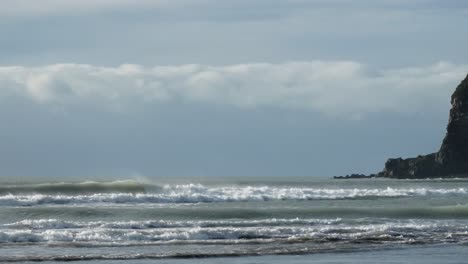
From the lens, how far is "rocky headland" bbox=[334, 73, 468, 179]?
414 feet

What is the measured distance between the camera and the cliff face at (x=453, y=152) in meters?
126

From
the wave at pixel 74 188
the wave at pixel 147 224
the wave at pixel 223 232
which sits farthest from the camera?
A: the wave at pixel 74 188

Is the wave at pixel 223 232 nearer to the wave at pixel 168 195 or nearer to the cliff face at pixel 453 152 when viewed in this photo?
the wave at pixel 168 195

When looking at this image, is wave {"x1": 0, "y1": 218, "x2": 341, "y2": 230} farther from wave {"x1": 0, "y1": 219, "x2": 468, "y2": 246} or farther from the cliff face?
the cliff face

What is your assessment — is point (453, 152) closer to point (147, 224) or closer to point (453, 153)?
point (453, 153)

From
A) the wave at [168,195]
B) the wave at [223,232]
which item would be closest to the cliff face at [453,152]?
the wave at [168,195]

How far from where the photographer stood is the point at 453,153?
415 feet

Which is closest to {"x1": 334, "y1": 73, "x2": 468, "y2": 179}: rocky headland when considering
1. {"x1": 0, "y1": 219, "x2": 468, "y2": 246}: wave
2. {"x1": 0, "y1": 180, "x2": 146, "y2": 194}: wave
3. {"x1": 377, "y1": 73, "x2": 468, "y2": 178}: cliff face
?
{"x1": 377, "y1": 73, "x2": 468, "y2": 178}: cliff face

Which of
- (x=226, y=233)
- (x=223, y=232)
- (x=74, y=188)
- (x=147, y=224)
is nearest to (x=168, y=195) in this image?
(x=74, y=188)

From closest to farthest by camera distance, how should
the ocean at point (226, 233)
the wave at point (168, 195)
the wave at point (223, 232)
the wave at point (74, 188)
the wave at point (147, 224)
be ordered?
the ocean at point (226, 233) < the wave at point (223, 232) < the wave at point (147, 224) < the wave at point (168, 195) < the wave at point (74, 188)

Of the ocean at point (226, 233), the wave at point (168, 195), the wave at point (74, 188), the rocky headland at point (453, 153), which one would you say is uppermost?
the rocky headland at point (453, 153)

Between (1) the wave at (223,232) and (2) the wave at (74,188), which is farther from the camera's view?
(2) the wave at (74,188)

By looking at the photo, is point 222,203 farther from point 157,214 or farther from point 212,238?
point 212,238

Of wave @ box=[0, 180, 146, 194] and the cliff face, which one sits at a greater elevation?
the cliff face
